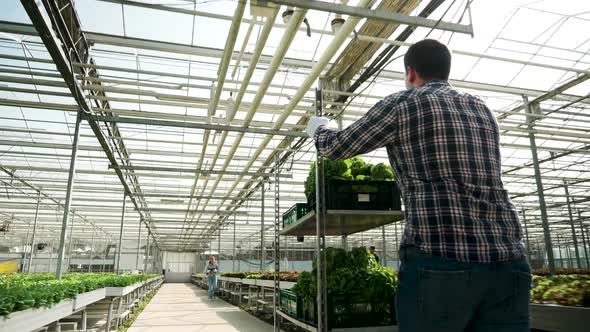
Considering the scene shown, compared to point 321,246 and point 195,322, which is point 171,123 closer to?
point 321,246

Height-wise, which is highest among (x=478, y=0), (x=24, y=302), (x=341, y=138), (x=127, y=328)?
(x=478, y=0)

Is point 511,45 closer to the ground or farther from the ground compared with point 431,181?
farther from the ground

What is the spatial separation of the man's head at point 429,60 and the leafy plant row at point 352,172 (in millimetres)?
1503

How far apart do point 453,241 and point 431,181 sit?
229 millimetres

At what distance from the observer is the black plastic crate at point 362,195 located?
3.03 m

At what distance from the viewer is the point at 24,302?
10.1ft

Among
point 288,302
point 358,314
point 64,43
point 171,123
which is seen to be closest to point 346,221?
point 358,314

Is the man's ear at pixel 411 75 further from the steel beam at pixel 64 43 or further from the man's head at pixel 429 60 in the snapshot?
the steel beam at pixel 64 43

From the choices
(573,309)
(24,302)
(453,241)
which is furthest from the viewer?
(24,302)

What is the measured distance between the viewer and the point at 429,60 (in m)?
1.64

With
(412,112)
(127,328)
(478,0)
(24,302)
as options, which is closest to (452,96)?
(412,112)

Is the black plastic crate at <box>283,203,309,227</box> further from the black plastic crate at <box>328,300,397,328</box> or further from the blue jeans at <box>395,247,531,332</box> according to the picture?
the blue jeans at <box>395,247,531,332</box>

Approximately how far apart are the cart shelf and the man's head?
58.4 inches

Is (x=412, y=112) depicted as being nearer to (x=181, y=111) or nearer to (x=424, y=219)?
(x=424, y=219)
